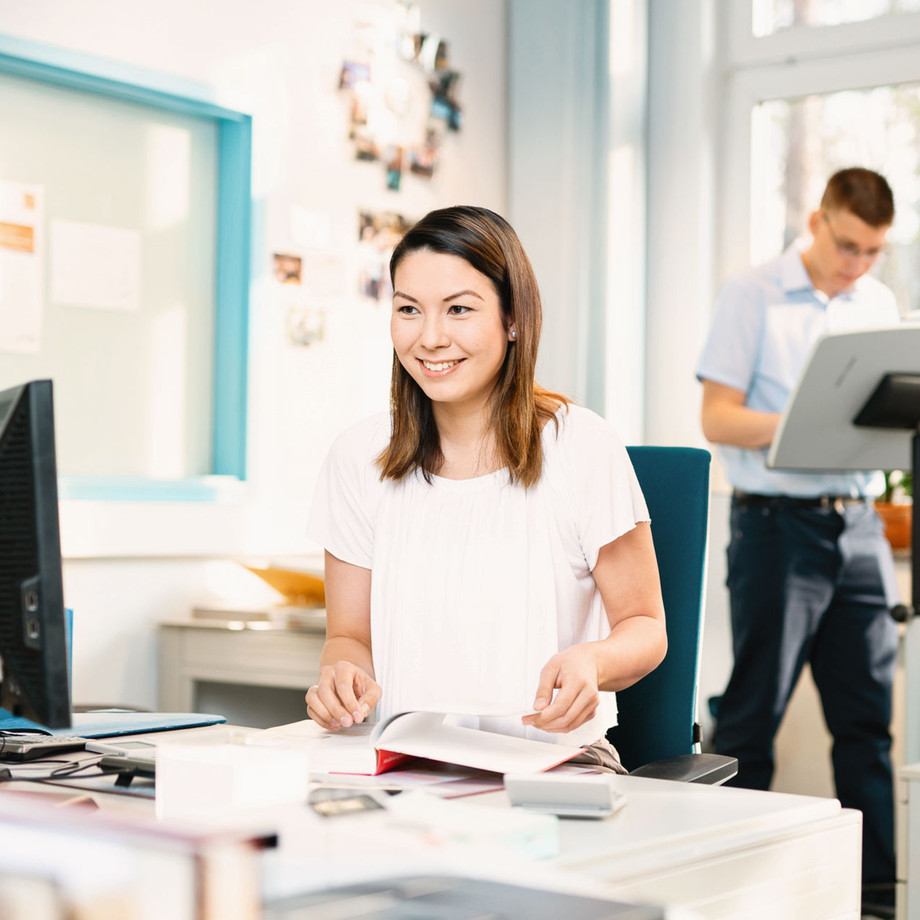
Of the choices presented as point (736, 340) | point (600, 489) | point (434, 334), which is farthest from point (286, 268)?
point (600, 489)

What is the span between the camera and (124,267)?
3.00m

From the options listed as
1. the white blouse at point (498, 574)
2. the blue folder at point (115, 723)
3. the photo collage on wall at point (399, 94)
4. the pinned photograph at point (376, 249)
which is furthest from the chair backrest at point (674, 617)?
the photo collage on wall at point (399, 94)

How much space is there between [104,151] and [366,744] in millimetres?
2066

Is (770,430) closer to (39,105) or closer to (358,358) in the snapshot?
(358,358)

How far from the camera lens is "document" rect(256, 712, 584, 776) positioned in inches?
46.2

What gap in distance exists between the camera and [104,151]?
297 cm

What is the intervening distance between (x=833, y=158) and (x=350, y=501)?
2.70 meters

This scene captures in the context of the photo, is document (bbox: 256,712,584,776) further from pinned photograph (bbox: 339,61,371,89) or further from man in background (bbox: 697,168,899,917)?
pinned photograph (bbox: 339,61,371,89)

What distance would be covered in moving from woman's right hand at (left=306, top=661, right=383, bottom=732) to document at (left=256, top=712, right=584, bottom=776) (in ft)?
0.16

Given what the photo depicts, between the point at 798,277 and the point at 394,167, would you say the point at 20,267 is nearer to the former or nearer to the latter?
the point at 394,167

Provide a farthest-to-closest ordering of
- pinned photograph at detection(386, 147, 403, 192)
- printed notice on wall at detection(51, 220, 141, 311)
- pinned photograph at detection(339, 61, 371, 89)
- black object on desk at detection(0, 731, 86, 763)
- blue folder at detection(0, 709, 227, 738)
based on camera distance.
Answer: pinned photograph at detection(386, 147, 403, 192) → pinned photograph at detection(339, 61, 371, 89) → printed notice on wall at detection(51, 220, 141, 311) → blue folder at detection(0, 709, 227, 738) → black object on desk at detection(0, 731, 86, 763)

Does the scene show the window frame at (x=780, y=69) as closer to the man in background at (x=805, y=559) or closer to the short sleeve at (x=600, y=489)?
the man in background at (x=805, y=559)

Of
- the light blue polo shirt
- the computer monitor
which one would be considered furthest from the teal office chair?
the light blue polo shirt

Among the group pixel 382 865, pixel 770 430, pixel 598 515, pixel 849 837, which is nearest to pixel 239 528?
pixel 770 430
